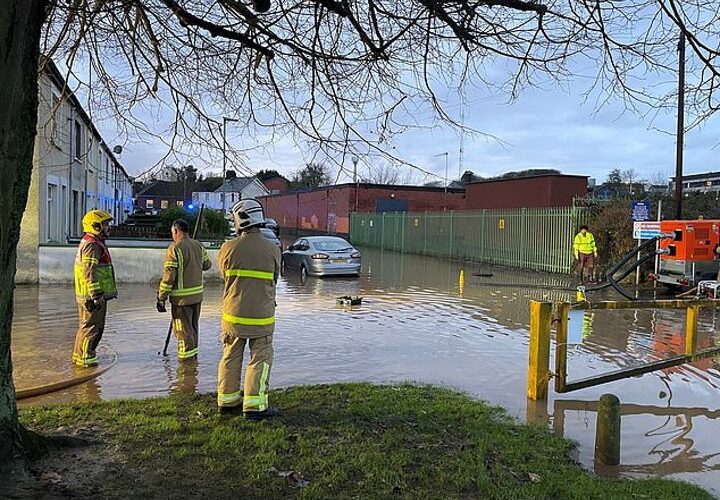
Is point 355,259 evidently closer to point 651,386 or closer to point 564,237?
point 564,237

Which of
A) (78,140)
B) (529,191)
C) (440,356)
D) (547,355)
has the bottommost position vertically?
(440,356)

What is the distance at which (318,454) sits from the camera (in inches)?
178

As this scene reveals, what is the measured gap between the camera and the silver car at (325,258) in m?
19.2

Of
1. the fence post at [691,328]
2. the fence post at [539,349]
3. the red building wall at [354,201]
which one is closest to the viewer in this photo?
the fence post at [539,349]

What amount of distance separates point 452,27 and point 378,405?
337cm

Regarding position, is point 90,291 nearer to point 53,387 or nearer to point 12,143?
point 53,387

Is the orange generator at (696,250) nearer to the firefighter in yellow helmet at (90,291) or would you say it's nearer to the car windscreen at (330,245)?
the car windscreen at (330,245)

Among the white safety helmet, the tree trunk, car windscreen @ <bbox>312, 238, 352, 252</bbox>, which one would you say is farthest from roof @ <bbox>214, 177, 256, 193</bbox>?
car windscreen @ <bbox>312, 238, 352, 252</bbox>

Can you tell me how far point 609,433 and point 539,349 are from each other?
5.34 feet

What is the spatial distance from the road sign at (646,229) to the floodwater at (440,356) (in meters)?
3.58

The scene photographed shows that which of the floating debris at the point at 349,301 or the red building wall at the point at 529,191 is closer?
the floating debris at the point at 349,301

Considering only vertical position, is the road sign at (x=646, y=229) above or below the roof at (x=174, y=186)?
below

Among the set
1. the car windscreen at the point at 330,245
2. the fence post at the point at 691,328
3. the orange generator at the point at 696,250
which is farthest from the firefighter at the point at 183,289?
the orange generator at the point at 696,250

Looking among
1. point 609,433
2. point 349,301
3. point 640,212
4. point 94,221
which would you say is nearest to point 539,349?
point 609,433
